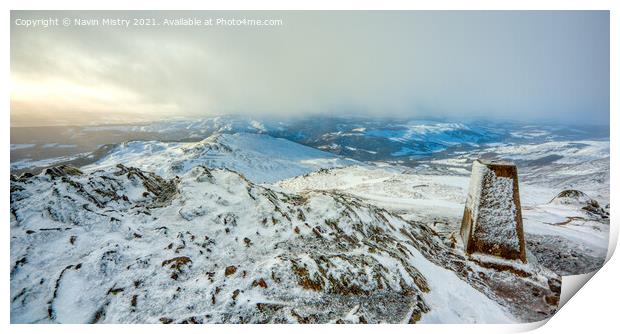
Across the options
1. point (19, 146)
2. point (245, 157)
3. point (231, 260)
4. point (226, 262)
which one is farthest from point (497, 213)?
point (245, 157)

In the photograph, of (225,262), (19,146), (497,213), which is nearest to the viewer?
(225,262)

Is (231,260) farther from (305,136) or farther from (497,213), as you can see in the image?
(305,136)

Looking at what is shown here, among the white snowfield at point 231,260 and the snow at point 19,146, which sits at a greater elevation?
the snow at point 19,146

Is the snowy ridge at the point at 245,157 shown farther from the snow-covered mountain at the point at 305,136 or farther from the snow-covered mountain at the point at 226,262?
the snow-covered mountain at the point at 226,262

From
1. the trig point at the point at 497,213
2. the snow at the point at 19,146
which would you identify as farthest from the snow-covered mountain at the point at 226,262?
the snow at the point at 19,146

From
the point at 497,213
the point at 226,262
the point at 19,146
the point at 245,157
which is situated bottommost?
the point at 226,262

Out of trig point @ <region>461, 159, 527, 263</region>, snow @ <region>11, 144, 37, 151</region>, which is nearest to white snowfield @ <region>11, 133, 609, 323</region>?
trig point @ <region>461, 159, 527, 263</region>
